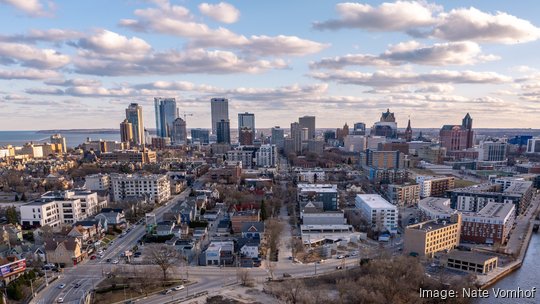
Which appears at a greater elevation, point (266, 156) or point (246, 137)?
point (246, 137)

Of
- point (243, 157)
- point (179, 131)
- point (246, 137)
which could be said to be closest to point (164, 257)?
point (243, 157)

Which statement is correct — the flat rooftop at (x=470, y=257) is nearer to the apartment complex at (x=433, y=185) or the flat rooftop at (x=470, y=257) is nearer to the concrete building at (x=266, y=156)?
Result: the apartment complex at (x=433, y=185)

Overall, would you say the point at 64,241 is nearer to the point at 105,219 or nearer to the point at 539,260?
the point at 105,219

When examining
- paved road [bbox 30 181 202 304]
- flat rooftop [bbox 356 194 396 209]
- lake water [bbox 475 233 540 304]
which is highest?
flat rooftop [bbox 356 194 396 209]

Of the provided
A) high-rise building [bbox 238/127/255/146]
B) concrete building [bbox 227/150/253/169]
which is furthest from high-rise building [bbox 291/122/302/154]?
concrete building [bbox 227/150/253/169]

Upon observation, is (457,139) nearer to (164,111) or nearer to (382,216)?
(382,216)

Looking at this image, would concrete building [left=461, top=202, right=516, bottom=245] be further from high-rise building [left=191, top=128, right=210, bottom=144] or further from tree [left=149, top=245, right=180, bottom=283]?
high-rise building [left=191, top=128, right=210, bottom=144]

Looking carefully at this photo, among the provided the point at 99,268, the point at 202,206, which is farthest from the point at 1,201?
the point at 99,268
